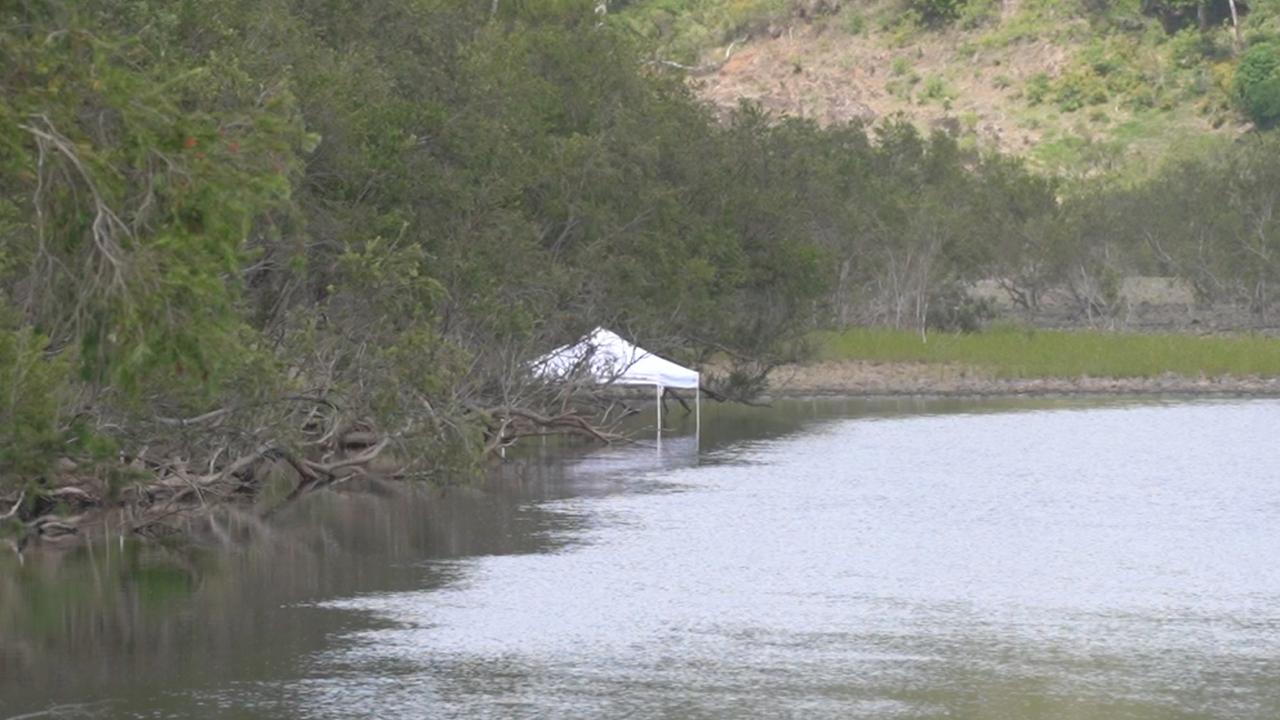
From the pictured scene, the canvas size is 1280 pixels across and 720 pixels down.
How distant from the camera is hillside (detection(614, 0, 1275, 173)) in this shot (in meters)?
123

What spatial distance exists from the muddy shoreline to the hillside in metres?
50.9

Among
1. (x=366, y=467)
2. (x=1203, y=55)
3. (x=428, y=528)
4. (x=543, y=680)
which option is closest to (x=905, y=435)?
(x=366, y=467)

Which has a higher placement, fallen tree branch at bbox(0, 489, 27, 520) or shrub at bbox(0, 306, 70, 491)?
shrub at bbox(0, 306, 70, 491)

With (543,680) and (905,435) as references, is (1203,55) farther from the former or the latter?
(543,680)

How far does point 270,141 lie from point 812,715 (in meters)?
6.72

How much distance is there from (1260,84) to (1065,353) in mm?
52887

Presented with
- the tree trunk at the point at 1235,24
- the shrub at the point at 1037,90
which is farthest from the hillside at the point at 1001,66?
the tree trunk at the point at 1235,24

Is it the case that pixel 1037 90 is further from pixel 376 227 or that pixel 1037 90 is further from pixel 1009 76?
pixel 376 227

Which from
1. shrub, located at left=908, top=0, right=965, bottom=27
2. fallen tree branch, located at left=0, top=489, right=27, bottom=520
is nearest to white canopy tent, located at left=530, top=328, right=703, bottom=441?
fallen tree branch, located at left=0, top=489, right=27, bottom=520

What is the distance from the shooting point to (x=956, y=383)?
222 ft

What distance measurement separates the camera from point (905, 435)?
5178cm

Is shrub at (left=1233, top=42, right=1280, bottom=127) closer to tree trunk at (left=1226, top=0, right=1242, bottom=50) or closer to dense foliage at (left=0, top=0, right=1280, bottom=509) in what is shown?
tree trunk at (left=1226, top=0, right=1242, bottom=50)

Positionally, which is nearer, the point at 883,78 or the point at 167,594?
the point at 167,594

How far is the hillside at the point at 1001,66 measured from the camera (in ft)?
404
